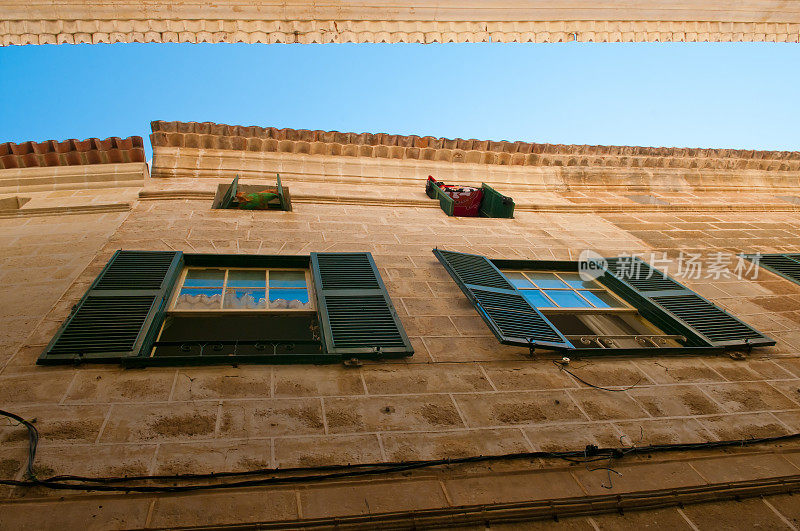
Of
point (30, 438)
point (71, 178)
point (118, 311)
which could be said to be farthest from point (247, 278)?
point (71, 178)

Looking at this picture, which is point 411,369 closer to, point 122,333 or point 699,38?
point 122,333

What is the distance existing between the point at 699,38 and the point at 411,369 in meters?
7.79

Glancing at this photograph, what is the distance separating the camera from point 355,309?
4.50 m

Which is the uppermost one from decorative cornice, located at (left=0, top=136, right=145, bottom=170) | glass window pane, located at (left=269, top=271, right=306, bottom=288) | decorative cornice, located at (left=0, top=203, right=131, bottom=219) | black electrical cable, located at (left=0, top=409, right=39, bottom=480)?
decorative cornice, located at (left=0, top=136, right=145, bottom=170)

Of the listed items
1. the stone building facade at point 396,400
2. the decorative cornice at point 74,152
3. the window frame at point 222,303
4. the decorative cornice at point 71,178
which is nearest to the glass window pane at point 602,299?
the stone building facade at point 396,400

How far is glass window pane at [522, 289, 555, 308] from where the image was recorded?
5.43 metres

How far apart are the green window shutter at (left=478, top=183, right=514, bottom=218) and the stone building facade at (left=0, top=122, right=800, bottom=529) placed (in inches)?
11.7

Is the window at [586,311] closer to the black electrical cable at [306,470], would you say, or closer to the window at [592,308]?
the window at [592,308]

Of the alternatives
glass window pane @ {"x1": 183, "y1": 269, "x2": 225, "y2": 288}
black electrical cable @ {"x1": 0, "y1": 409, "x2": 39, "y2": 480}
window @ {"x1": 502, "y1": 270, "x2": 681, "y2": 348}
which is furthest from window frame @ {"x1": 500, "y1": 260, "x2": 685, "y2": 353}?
black electrical cable @ {"x1": 0, "y1": 409, "x2": 39, "y2": 480}

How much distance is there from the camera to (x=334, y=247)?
20.4ft

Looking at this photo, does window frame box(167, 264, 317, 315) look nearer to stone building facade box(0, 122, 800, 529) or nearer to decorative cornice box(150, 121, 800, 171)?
stone building facade box(0, 122, 800, 529)

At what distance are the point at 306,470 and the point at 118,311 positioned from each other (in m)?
2.21

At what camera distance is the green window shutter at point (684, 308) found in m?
4.80

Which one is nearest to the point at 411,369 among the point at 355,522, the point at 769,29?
the point at 355,522
